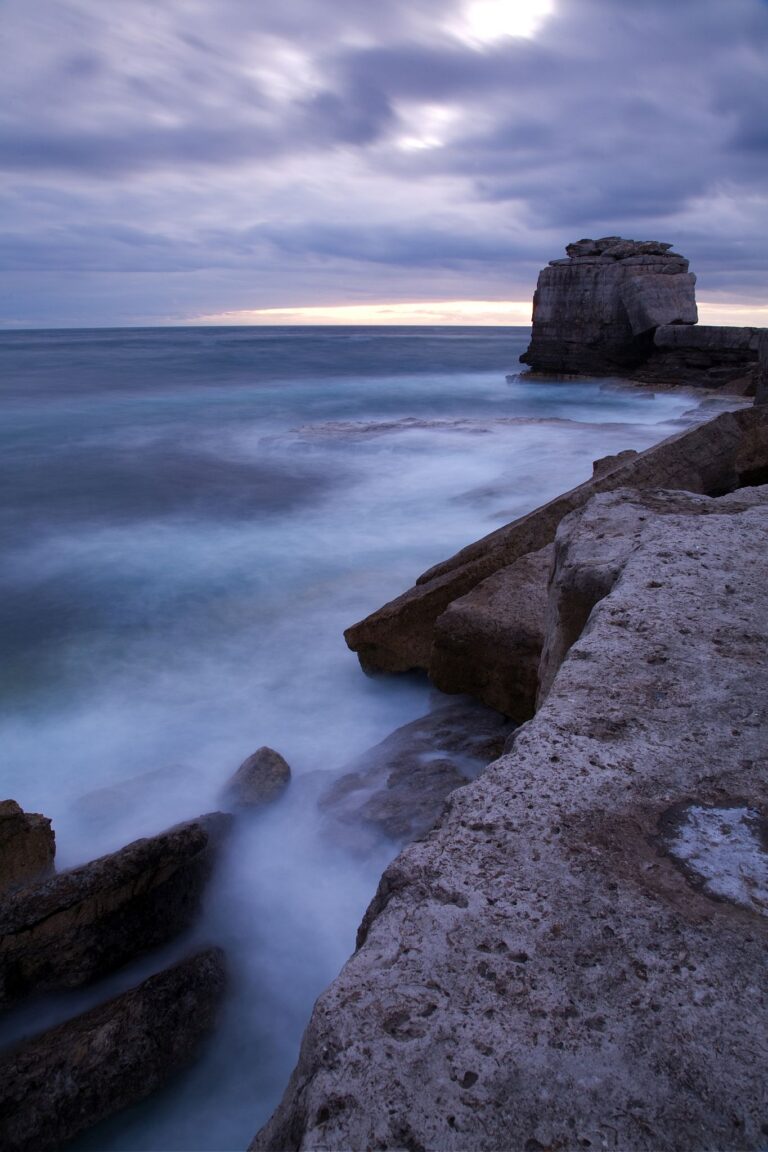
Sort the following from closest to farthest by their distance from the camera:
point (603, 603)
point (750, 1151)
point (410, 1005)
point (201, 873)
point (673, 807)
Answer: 1. point (750, 1151)
2. point (410, 1005)
3. point (673, 807)
4. point (603, 603)
5. point (201, 873)

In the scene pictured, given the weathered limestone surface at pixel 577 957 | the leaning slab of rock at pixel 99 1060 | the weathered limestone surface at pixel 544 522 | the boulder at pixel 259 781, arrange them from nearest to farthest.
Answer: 1. the weathered limestone surface at pixel 577 957
2. the leaning slab of rock at pixel 99 1060
3. the boulder at pixel 259 781
4. the weathered limestone surface at pixel 544 522

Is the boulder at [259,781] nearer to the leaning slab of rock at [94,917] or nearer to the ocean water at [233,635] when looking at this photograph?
the ocean water at [233,635]

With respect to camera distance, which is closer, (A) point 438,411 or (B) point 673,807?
(B) point 673,807

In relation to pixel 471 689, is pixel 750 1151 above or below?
above

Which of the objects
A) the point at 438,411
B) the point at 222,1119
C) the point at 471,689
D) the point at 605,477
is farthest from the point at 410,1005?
the point at 438,411

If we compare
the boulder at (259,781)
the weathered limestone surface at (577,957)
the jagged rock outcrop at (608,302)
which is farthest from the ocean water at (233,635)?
the jagged rock outcrop at (608,302)

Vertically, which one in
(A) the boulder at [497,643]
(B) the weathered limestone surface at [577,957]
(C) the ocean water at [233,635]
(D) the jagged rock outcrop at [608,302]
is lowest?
(C) the ocean water at [233,635]

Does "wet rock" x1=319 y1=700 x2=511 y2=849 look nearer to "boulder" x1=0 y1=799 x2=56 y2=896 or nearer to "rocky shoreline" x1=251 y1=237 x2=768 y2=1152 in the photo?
"boulder" x1=0 y1=799 x2=56 y2=896

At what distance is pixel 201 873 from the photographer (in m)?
3.56

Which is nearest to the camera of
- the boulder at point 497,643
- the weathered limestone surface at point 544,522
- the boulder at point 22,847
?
the boulder at point 22,847

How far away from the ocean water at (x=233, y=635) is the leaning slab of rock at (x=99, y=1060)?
0.10 metres

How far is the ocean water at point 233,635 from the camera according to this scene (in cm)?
328

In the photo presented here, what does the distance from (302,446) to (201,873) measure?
44.3ft

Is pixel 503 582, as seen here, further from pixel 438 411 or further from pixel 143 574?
pixel 438 411
